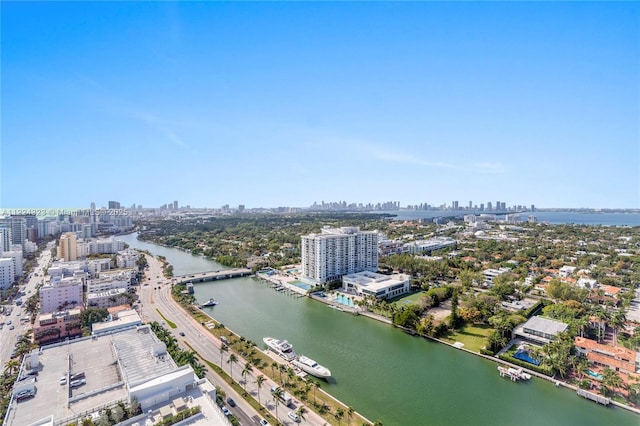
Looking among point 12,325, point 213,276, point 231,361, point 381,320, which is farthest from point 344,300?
point 12,325

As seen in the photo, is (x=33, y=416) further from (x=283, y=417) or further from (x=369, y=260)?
(x=369, y=260)

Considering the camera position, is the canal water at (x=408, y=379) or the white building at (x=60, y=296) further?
the white building at (x=60, y=296)

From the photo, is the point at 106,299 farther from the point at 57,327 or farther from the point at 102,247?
the point at 102,247

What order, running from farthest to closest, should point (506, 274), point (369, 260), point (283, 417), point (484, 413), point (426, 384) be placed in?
1. point (369, 260)
2. point (506, 274)
3. point (426, 384)
4. point (484, 413)
5. point (283, 417)

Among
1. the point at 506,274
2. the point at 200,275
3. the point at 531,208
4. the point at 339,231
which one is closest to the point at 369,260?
the point at 339,231

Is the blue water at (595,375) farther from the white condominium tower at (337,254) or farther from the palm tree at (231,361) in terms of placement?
the white condominium tower at (337,254)

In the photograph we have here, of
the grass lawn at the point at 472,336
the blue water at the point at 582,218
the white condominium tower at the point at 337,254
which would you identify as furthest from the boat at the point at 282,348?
the blue water at the point at 582,218
